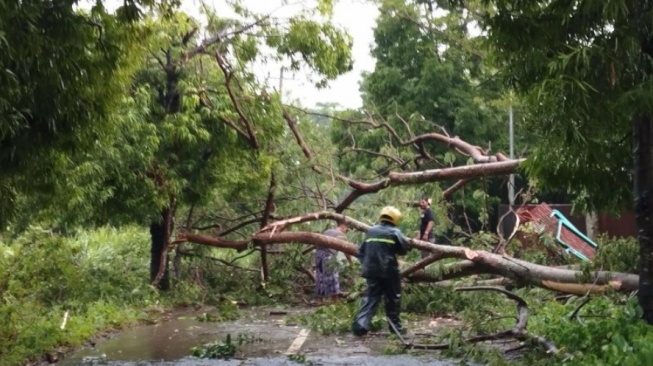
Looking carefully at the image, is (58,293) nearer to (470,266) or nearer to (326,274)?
(326,274)

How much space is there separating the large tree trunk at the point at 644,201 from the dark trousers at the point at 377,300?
12.7 feet

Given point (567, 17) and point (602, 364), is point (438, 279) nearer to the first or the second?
point (602, 364)

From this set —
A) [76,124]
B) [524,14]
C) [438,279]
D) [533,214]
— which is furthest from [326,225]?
[524,14]

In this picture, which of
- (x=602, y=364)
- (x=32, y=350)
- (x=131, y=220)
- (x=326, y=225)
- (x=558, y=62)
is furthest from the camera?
(x=326, y=225)

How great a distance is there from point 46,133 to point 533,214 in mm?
12855

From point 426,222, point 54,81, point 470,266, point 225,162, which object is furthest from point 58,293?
point 54,81

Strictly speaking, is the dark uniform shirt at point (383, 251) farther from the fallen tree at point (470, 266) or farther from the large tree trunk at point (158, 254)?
the large tree trunk at point (158, 254)

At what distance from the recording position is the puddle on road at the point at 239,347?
8.57 meters

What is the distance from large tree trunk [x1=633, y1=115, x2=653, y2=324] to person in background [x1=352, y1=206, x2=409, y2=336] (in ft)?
12.6

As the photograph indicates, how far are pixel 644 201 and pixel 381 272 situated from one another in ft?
13.6

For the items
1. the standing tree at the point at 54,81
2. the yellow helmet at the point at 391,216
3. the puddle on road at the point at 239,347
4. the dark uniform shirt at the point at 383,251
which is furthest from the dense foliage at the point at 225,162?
the yellow helmet at the point at 391,216

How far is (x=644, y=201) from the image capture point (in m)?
6.37

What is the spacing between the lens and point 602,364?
5.86 meters

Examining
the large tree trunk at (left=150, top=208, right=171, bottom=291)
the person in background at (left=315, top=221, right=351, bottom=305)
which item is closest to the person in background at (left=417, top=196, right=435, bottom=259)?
the person in background at (left=315, top=221, right=351, bottom=305)
